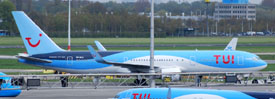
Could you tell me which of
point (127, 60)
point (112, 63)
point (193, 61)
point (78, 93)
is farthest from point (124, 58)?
point (78, 93)

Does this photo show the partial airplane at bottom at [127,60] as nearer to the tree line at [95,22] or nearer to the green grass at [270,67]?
the green grass at [270,67]

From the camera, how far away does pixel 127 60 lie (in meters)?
48.2

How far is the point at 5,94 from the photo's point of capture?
36.1 meters

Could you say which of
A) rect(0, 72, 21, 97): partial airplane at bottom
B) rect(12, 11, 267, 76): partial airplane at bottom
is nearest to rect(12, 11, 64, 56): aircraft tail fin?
rect(12, 11, 267, 76): partial airplane at bottom

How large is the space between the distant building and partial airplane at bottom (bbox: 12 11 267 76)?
132691mm

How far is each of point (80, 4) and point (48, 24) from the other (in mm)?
39850

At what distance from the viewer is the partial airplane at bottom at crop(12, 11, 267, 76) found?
47.6m

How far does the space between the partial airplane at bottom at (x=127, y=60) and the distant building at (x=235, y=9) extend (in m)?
133

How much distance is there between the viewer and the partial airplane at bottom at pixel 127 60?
156 ft

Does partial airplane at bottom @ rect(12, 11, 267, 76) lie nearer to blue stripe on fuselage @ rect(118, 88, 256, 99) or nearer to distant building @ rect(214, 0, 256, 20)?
blue stripe on fuselage @ rect(118, 88, 256, 99)

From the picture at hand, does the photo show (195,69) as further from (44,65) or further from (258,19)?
(258,19)

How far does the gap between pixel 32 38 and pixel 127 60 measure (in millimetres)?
8352

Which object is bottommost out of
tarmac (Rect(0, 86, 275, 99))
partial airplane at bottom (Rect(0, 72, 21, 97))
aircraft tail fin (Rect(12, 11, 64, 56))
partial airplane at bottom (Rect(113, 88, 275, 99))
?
tarmac (Rect(0, 86, 275, 99))

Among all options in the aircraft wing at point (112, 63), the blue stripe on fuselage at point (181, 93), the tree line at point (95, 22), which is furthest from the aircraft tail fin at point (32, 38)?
the tree line at point (95, 22)
